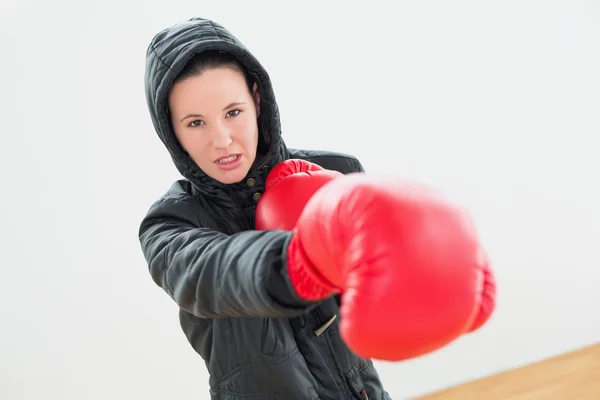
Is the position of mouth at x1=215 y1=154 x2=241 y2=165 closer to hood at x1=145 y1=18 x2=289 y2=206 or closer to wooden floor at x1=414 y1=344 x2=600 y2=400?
hood at x1=145 y1=18 x2=289 y2=206

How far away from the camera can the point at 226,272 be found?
0.60 m

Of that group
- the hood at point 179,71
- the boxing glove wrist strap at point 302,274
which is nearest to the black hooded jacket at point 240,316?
the hood at point 179,71

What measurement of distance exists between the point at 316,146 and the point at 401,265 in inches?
54.1

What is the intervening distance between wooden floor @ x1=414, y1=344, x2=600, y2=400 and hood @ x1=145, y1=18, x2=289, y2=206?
1295mm

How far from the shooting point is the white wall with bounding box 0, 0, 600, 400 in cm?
165

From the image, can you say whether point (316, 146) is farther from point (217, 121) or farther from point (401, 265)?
point (401, 265)

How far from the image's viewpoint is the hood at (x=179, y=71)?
88 centimetres

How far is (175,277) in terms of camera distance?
0.71 meters

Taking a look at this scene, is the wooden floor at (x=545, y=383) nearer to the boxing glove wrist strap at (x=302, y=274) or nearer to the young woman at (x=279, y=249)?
the young woman at (x=279, y=249)

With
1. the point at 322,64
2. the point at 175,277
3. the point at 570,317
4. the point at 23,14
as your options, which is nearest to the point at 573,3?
the point at 322,64

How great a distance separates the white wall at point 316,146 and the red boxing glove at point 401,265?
131 centimetres

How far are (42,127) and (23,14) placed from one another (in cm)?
29

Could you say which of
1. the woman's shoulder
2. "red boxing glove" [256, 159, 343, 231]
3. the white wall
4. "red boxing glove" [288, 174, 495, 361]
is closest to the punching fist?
"red boxing glove" [288, 174, 495, 361]

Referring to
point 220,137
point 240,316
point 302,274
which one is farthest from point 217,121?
point 302,274
